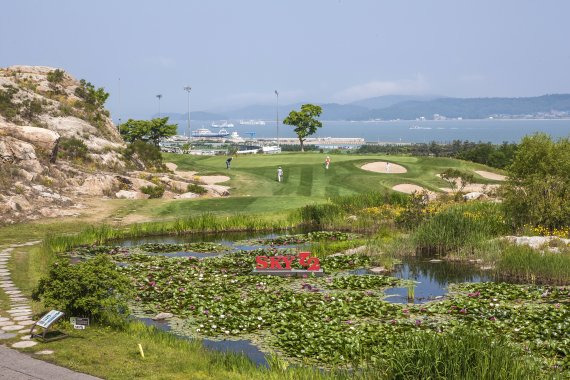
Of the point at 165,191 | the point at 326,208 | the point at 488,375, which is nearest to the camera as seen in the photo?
the point at 488,375

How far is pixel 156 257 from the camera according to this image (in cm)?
2900

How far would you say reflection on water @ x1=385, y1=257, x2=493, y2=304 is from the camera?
22.7m

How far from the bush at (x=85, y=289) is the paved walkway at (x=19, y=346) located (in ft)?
2.92

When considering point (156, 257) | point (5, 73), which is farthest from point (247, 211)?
point (5, 73)

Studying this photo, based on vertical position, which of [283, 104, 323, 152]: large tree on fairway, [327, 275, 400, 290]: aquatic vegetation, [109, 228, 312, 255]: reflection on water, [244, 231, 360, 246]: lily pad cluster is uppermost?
[283, 104, 323, 152]: large tree on fairway

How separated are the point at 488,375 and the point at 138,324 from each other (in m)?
9.49

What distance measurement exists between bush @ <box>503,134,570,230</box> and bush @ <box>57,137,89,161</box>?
33.1 m

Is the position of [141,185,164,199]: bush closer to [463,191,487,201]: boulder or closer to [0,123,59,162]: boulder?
[0,123,59,162]: boulder

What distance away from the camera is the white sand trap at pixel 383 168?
64.8 m

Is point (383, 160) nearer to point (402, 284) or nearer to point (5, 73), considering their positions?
point (5, 73)

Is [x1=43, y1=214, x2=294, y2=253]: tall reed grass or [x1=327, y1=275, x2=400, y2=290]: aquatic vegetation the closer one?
[x1=327, y1=275, x2=400, y2=290]: aquatic vegetation

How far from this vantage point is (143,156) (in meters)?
57.8

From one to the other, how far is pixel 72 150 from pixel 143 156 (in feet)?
26.1

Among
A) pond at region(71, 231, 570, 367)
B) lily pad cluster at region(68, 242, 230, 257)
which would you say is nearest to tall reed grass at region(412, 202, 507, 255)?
pond at region(71, 231, 570, 367)
